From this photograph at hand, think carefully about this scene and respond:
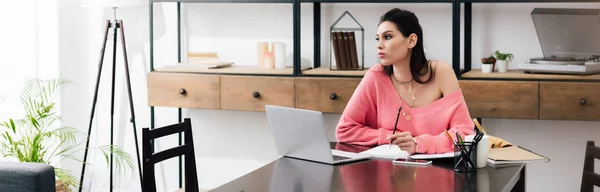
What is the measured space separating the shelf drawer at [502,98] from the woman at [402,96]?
102 centimetres

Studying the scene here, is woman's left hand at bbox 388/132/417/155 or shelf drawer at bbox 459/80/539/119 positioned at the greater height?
shelf drawer at bbox 459/80/539/119

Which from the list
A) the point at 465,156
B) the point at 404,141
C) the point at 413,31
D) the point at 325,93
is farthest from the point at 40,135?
the point at 465,156

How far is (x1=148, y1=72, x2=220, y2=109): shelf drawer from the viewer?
508cm

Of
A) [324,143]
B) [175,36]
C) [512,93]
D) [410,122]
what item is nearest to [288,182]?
[324,143]

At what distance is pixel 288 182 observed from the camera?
286 cm

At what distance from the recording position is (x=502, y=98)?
4.59 m

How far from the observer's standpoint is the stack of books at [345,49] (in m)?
4.94

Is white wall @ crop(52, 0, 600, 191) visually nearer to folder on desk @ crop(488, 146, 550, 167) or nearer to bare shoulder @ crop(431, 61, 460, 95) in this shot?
bare shoulder @ crop(431, 61, 460, 95)

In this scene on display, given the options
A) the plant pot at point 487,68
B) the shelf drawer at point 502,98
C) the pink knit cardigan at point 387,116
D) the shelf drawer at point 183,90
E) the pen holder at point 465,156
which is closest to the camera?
the pen holder at point 465,156

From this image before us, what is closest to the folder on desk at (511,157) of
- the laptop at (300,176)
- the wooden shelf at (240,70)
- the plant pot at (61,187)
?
the laptop at (300,176)

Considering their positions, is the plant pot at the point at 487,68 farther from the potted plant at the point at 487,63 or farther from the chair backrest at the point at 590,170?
the chair backrest at the point at 590,170

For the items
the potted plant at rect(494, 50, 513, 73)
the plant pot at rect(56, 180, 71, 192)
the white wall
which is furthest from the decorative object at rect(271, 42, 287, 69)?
the plant pot at rect(56, 180, 71, 192)

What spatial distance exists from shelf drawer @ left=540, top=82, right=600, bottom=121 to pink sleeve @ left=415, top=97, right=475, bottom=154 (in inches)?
46.0

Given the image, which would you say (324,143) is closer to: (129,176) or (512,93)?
(512,93)
